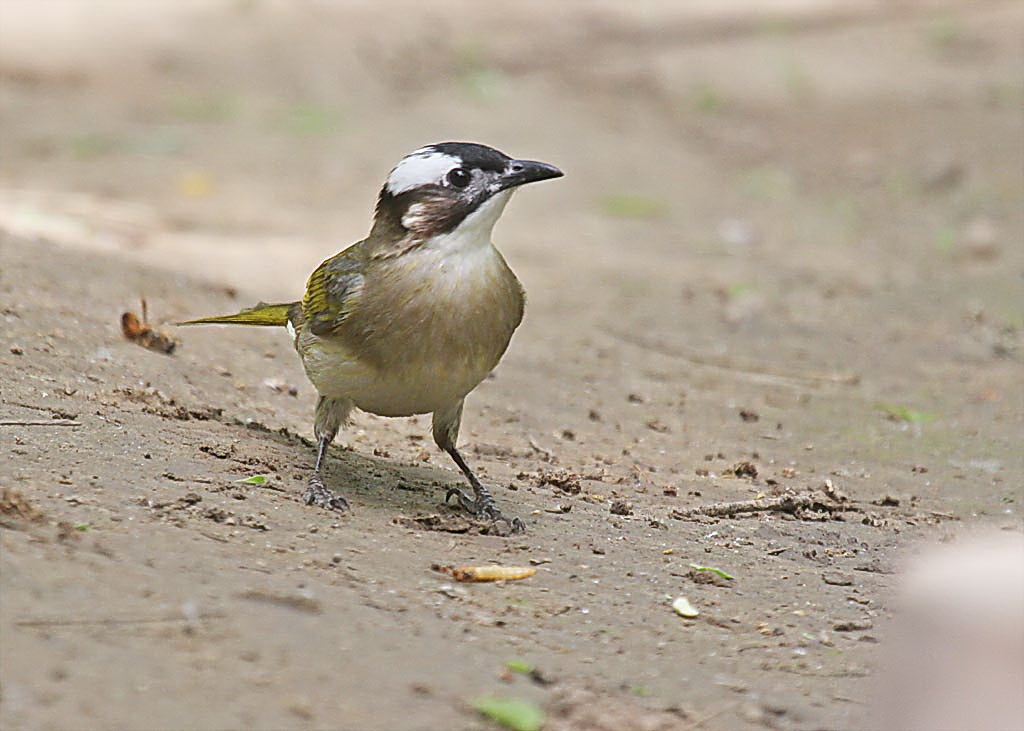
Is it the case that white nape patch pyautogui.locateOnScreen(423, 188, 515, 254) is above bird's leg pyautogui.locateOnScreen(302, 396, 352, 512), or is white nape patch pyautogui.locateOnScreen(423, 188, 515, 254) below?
above

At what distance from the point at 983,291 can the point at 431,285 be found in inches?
231

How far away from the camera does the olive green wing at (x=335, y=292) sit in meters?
4.95

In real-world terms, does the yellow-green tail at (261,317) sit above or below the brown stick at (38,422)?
above

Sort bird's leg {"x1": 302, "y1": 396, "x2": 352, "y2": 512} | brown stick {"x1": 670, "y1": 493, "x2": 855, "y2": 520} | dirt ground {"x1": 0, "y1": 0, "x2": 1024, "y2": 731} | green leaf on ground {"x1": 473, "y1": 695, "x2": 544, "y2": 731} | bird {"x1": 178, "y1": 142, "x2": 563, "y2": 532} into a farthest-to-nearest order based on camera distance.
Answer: brown stick {"x1": 670, "y1": 493, "x2": 855, "y2": 520} → bird's leg {"x1": 302, "y1": 396, "x2": 352, "y2": 512} → bird {"x1": 178, "y1": 142, "x2": 563, "y2": 532} → dirt ground {"x1": 0, "y1": 0, "x2": 1024, "y2": 731} → green leaf on ground {"x1": 473, "y1": 695, "x2": 544, "y2": 731}

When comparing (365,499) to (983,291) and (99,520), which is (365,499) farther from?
(983,291)

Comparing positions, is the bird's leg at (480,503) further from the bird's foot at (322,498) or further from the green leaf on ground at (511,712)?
the green leaf on ground at (511,712)

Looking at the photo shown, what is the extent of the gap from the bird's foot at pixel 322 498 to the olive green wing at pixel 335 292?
58cm

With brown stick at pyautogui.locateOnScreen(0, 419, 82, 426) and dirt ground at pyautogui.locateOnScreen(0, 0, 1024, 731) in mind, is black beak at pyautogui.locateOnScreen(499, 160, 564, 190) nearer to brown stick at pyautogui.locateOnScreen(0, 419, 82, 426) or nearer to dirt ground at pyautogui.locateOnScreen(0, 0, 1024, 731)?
dirt ground at pyautogui.locateOnScreen(0, 0, 1024, 731)

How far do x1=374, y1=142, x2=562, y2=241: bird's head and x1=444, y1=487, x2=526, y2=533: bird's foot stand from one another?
935 mm

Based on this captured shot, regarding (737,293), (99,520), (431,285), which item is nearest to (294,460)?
(431,285)

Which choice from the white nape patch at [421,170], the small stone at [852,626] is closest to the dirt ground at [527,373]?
the small stone at [852,626]

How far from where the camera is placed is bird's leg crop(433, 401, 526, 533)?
4.92 metres

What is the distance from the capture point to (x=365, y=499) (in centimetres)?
497

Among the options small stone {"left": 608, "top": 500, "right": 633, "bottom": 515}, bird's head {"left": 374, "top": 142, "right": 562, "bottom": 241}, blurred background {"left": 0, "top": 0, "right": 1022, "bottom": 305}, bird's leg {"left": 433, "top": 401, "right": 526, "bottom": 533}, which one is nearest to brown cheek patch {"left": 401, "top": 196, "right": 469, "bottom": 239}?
bird's head {"left": 374, "top": 142, "right": 562, "bottom": 241}
